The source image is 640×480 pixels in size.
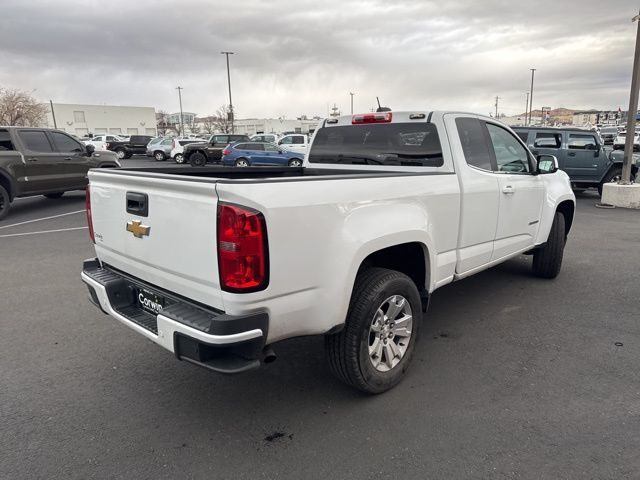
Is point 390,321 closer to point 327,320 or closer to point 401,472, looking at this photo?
point 327,320

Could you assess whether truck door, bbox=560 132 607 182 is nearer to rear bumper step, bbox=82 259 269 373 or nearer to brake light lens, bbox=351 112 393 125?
brake light lens, bbox=351 112 393 125

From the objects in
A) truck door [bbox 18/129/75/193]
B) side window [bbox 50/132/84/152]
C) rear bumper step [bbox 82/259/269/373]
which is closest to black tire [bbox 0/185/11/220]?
truck door [bbox 18/129/75/193]

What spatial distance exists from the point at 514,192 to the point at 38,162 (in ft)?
33.3

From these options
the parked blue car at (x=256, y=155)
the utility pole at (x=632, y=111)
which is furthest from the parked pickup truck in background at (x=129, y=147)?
the utility pole at (x=632, y=111)

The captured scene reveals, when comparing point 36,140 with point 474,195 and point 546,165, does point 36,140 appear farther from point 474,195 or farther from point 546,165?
point 546,165

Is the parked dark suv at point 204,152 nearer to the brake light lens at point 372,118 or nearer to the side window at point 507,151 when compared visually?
the brake light lens at point 372,118

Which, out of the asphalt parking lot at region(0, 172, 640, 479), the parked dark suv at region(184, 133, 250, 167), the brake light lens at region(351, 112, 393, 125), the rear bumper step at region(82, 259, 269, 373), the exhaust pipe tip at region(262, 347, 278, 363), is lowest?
the asphalt parking lot at region(0, 172, 640, 479)

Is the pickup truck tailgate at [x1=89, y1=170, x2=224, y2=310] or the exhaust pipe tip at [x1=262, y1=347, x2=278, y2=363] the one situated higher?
the pickup truck tailgate at [x1=89, y1=170, x2=224, y2=310]

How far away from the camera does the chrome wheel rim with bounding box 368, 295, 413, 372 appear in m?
3.05

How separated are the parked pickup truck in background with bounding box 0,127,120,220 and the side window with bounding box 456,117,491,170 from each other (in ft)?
31.5

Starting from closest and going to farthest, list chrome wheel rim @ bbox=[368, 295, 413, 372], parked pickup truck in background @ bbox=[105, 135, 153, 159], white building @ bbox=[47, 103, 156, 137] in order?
chrome wheel rim @ bbox=[368, 295, 413, 372], parked pickup truck in background @ bbox=[105, 135, 153, 159], white building @ bbox=[47, 103, 156, 137]

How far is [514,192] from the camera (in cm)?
435

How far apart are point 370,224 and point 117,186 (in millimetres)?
1664

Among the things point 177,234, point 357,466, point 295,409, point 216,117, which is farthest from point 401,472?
point 216,117
